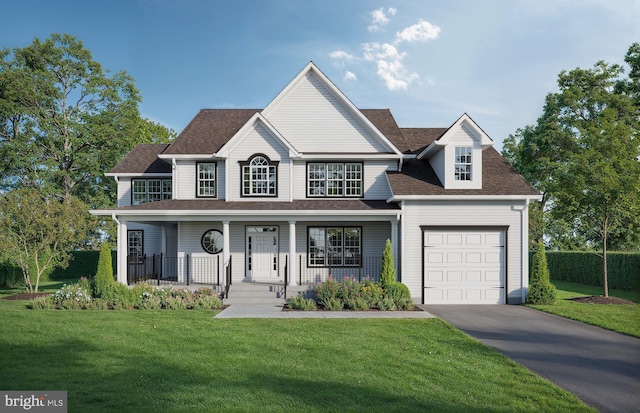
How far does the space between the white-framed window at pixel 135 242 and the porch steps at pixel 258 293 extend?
7.50 metres

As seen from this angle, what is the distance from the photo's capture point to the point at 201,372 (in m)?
7.80

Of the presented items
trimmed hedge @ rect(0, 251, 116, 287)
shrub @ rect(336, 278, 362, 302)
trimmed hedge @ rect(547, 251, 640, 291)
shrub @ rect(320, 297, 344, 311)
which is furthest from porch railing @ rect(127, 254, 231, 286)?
trimmed hedge @ rect(547, 251, 640, 291)

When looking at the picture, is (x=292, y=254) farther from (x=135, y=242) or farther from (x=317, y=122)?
(x=135, y=242)

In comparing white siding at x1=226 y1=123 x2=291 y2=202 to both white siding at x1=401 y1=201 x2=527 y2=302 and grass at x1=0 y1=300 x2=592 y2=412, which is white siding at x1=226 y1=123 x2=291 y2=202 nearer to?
white siding at x1=401 y1=201 x2=527 y2=302

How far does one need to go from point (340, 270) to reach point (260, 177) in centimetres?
550

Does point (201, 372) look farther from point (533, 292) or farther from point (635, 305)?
point (635, 305)

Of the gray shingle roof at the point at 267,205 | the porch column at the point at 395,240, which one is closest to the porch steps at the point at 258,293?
the gray shingle roof at the point at 267,205

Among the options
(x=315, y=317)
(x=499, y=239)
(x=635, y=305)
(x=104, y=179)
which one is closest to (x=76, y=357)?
(x=315, y=317)

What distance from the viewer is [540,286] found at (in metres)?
16.9

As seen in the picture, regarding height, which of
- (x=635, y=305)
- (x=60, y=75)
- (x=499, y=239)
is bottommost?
(x=635, y=305)

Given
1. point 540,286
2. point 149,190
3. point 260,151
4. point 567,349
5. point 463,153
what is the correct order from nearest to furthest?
point 567,349 → point 540,286 → point 463,153 → point 260,151 → point 149,190

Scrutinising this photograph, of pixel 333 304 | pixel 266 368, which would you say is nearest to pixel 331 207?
pixel 333 304

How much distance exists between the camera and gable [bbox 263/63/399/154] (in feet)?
67.5

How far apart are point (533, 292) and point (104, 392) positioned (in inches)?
601
